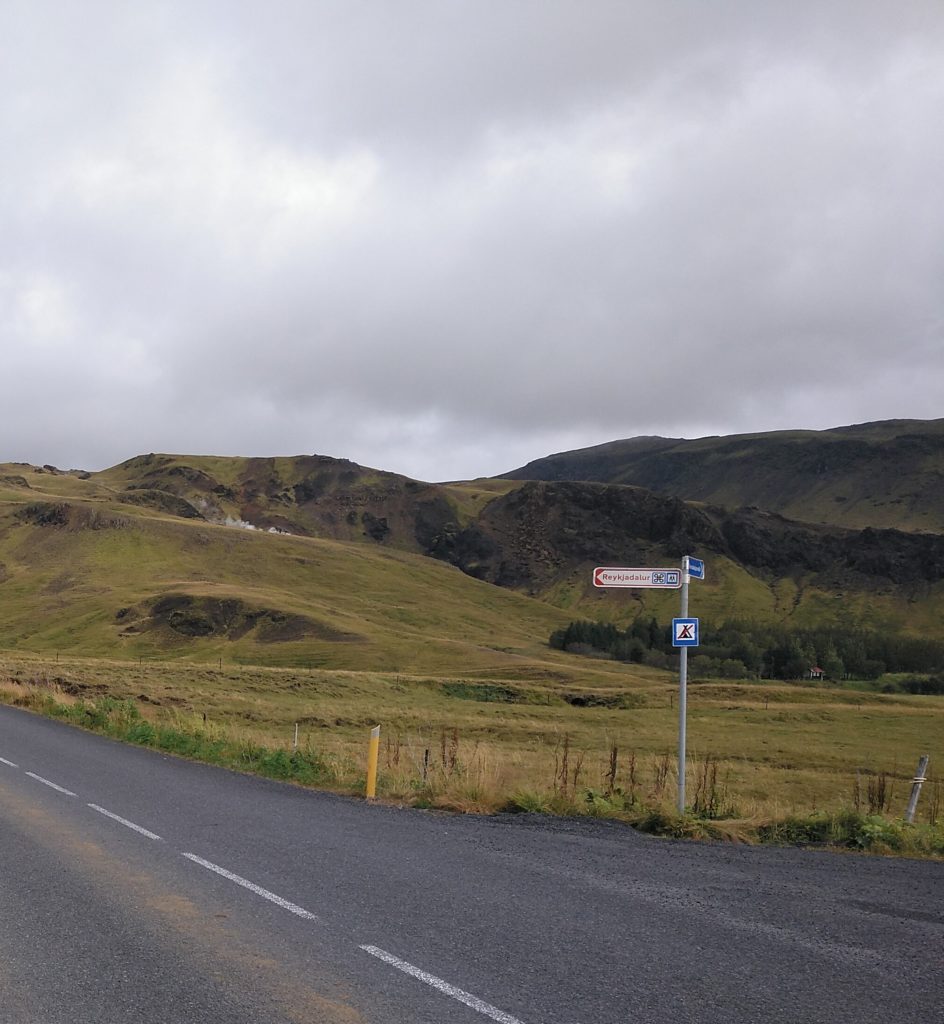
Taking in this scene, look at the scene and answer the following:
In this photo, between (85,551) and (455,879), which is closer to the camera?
(455,879)

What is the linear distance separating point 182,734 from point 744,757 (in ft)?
90.1

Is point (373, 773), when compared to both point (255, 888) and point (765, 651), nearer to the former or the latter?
point (255, 888)

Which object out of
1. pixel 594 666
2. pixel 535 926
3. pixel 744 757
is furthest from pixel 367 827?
pixel 594 666

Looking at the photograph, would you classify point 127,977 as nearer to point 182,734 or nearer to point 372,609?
point 182,734

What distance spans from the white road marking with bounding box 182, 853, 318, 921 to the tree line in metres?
110

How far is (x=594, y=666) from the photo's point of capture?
112m

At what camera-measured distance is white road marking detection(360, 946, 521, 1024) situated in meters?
5.48

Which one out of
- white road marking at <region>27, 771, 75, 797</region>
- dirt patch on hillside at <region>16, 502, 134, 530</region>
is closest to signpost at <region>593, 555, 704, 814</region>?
white road marking at <region>27, 771, 75, 797</region>

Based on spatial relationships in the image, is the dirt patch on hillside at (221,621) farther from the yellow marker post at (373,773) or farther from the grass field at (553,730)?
the yellow marker post at (373,773)

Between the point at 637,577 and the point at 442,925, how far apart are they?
6.38 m

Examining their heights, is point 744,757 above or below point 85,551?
below

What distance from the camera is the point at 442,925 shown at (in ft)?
24.3

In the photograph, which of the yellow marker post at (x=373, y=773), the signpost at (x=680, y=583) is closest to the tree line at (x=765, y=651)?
the yellow marker post at (x=373, y=773)

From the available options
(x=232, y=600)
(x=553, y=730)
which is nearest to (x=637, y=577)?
(x=553, y=730)
